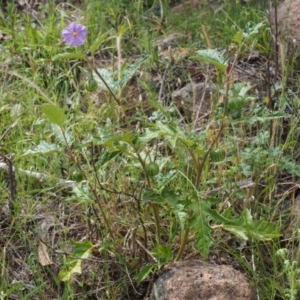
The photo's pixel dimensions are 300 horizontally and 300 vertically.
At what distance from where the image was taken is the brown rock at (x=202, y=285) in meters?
2.36

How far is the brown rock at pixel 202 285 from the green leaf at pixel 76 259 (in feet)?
0.88

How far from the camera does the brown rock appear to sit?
7.73 ft

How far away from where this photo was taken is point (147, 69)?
3674mm

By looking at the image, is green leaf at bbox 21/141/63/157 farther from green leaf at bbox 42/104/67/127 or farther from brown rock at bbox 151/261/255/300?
brown rock at bbox 151/261/255/300

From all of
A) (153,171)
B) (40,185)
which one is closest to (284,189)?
(153,171)

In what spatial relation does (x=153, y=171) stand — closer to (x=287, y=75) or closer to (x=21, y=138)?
(x=21, y=138)

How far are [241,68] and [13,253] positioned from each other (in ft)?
4.93

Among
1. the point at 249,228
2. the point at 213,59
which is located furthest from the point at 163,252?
the point at 213,59

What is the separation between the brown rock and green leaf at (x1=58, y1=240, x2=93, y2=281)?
10.5 inches

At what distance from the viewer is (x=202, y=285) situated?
237 cm

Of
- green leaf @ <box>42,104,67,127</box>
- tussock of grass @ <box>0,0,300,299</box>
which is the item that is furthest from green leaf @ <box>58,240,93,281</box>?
green leaf @ <box>42,104,67,127</box>

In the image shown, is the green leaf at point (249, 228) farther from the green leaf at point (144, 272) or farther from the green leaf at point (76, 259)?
the green leaf at point (76, 259)

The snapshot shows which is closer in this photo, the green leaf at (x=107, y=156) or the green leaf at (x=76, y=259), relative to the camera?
the green leaf at (x=107, y=156)

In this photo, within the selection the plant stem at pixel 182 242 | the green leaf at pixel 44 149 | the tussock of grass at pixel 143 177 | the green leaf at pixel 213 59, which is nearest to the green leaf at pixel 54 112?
the tussock of grass at pixel 143 177
